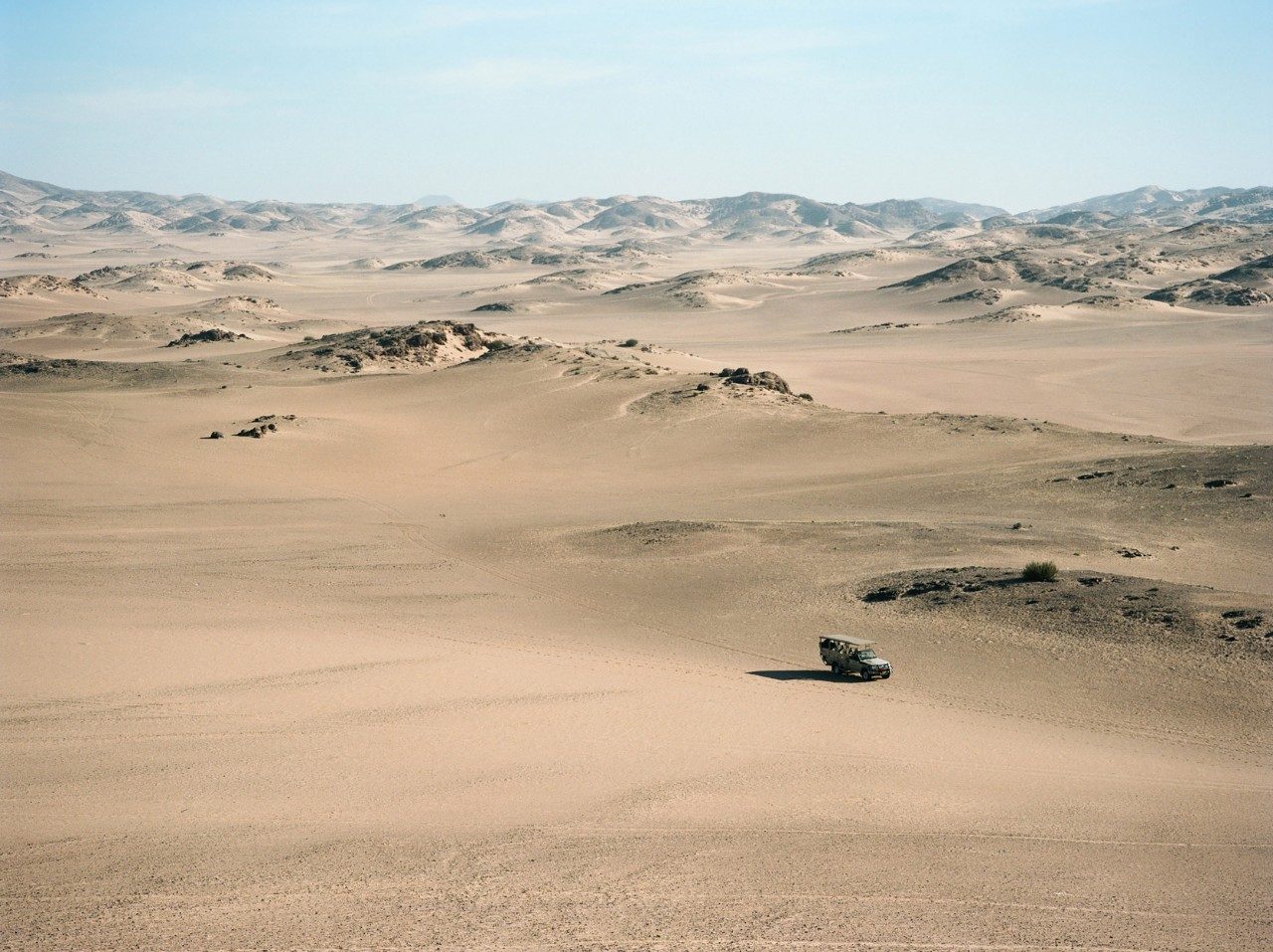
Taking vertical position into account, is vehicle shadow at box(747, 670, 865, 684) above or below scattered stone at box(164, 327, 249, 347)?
below

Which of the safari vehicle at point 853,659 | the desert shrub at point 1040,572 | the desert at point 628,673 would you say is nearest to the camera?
the desert at point 628,673

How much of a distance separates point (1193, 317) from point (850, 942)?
286 feet

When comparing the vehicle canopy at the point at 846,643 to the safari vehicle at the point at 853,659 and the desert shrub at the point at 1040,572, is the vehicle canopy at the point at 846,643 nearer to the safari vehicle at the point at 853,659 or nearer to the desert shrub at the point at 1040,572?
the safari vehicle at the point at 853,659

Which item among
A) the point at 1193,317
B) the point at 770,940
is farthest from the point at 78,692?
the point at 1193,317

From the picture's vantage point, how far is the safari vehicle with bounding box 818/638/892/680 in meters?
17.4

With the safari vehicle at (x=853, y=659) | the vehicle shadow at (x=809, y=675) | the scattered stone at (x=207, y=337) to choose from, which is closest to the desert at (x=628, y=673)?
the vehicle shadow at (x=809, y=675)

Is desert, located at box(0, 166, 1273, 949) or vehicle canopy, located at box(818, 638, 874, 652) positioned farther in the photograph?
vehicle canopy, located at box(818, 638, 874, 652)

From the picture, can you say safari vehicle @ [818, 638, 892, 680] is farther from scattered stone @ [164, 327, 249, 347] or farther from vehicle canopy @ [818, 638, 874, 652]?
scattered stone @ [164, 327, 249, 347]

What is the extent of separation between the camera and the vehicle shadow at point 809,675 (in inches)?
692

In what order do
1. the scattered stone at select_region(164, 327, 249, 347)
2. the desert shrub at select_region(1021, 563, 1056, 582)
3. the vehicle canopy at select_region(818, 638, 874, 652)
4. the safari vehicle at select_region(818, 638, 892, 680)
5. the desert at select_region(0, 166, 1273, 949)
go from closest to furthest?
1. the desert at select_region(0, 166, 1273, 949)
2. the safari vehicle at select_region(818, 638, 892, 680)
3. the vehicle canopy at select_region(818, 638, 874, 652)
4. the desert shrub at select_region(1021, 563, 1056, 582)
5. the scattered stone at select_region(164, 327, 249, 347)

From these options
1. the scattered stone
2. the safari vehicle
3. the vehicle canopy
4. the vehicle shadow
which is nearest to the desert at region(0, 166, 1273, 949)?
the vehicle shadow

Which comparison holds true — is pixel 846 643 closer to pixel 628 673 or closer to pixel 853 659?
pixel 853 659

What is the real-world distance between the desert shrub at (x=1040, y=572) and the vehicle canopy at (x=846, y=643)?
465cm

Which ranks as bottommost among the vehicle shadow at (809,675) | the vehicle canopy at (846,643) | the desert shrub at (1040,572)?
the vehicle shadow at (809,675)
